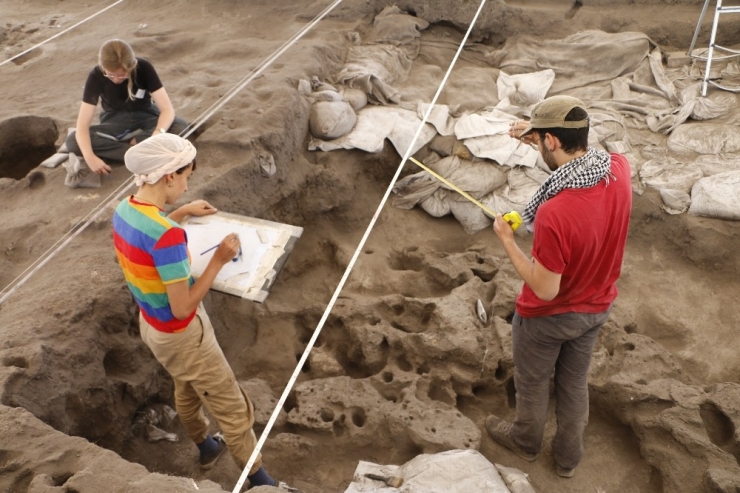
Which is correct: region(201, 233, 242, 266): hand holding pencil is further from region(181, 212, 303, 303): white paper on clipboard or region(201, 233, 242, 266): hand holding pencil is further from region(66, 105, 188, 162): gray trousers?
region(66, 105, 188, 162): gray trousers

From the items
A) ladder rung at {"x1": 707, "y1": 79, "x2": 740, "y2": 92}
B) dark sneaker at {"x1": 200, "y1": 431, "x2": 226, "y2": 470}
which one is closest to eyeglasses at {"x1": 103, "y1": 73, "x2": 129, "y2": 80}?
dark sneaker at {"x1": 200, "y1": 431, "x2": 226, "y2": 470}

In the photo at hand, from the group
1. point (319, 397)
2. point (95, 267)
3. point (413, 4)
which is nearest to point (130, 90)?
point (95, 267)

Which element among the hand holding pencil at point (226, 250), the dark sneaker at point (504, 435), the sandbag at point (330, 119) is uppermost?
the hand holding pencil at point (226, 250)

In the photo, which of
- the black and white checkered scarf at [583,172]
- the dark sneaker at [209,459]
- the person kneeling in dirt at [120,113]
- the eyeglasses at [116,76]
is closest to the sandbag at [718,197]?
the black and white checkered scarf at [583,172]

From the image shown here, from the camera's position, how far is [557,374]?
3225 mm

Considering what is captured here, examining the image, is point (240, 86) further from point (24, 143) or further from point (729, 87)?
point (729, 87)

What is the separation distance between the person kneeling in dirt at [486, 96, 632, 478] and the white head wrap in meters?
1.45

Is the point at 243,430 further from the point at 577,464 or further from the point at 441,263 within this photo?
the point at 441,263

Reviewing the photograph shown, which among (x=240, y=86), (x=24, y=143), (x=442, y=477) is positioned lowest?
(x=442, y=477)

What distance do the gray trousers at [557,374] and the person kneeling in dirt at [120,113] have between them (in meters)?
2.97

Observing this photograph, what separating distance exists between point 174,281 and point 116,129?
271 cm

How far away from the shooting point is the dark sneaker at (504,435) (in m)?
3.61

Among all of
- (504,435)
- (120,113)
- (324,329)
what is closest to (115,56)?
(120,113)

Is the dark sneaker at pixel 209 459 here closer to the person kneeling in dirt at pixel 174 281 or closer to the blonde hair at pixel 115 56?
the person kneeling in dirt at pixel 174 281
